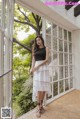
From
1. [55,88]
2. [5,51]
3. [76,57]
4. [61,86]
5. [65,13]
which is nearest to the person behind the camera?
[5,51]

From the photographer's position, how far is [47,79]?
295cm

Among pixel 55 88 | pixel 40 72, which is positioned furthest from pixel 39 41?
pixel 55 88

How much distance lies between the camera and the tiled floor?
282cm

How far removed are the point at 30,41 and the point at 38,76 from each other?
10.8 feet

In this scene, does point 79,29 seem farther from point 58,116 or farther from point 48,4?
point 58,116

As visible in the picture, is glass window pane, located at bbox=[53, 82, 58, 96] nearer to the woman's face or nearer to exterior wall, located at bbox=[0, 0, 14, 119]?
the woman's face

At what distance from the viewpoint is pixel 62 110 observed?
10.2 feet

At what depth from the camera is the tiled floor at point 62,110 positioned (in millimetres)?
→ 2821

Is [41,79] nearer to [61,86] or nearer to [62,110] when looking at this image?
[62,110]

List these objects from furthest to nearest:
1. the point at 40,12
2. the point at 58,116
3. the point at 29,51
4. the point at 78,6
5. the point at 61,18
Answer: the point at 29,51, the point at 78,6, the point at 61,18, the point at 40,12, the point at 58,116

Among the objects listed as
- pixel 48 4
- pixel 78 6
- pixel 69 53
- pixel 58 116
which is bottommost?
pixel 58 116

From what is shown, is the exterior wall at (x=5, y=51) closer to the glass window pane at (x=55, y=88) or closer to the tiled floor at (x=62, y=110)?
the tiled floor at (x=62, y=110)

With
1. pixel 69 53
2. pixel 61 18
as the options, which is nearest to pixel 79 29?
pixel 69 53

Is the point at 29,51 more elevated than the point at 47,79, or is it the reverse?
the point at 29,51
